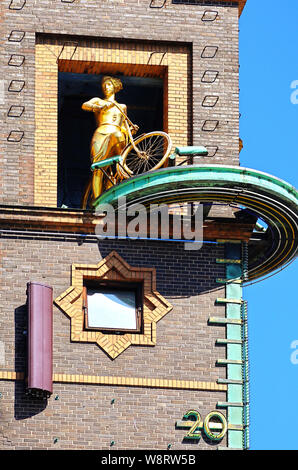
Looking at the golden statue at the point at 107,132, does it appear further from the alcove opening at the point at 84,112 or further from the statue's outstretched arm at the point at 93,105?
the alcove opening at the point at 84,112

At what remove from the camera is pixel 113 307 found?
45.5 metres

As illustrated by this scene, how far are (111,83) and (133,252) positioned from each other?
3.51 meters

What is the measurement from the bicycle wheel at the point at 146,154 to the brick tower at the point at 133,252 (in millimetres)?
349

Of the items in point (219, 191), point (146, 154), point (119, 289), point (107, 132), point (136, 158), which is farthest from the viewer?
point (107, 132)

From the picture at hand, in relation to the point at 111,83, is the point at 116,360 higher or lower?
lower

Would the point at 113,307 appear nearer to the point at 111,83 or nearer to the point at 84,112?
the point at 111,83

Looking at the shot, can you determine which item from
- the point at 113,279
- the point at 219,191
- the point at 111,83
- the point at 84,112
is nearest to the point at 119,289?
the point at 113,279

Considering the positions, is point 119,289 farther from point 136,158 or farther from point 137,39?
point 137,39

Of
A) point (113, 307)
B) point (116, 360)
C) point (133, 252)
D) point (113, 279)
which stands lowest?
point (116, 360)

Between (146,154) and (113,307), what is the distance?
2906 millimetres

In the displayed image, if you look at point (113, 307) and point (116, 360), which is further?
point (113, 307)

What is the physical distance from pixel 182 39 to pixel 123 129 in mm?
2130

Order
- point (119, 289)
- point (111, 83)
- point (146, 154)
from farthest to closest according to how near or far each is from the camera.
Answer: point (111, 83)
point (146, 154)
point (119, 289)

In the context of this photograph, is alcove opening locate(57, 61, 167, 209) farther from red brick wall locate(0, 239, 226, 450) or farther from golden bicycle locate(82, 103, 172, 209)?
red brick wall locate(0, 239, 226, 450)
